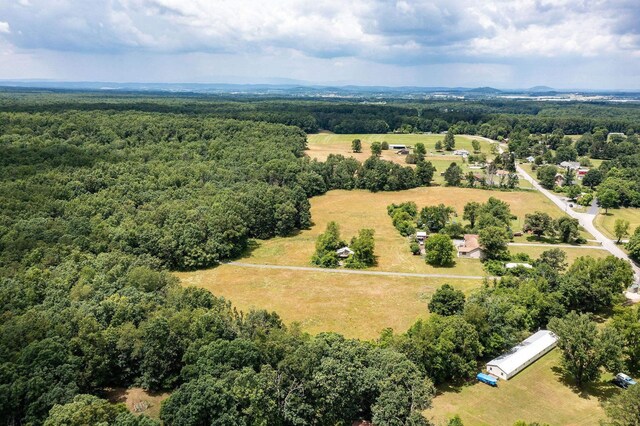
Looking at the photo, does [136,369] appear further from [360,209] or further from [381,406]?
[360,209]

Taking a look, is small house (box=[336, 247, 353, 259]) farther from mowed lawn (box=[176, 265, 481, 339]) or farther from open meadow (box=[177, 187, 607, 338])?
mowed lawn (box=[176, 265, 481, 339])

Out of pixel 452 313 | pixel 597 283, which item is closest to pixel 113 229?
pixel 452 313

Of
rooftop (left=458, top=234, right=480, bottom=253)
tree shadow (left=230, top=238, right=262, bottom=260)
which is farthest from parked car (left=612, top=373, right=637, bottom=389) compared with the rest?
tree shadow (left=230, top=238, right=262, bottom=260)

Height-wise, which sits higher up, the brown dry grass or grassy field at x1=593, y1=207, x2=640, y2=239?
grassy field at x1=593, y1=207, x2=640, y2=239

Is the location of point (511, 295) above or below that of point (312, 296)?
above

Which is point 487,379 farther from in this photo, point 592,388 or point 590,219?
point 590,219

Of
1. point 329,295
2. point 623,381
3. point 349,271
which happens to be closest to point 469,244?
point 349,271

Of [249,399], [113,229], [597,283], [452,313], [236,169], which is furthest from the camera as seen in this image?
[236,169]
